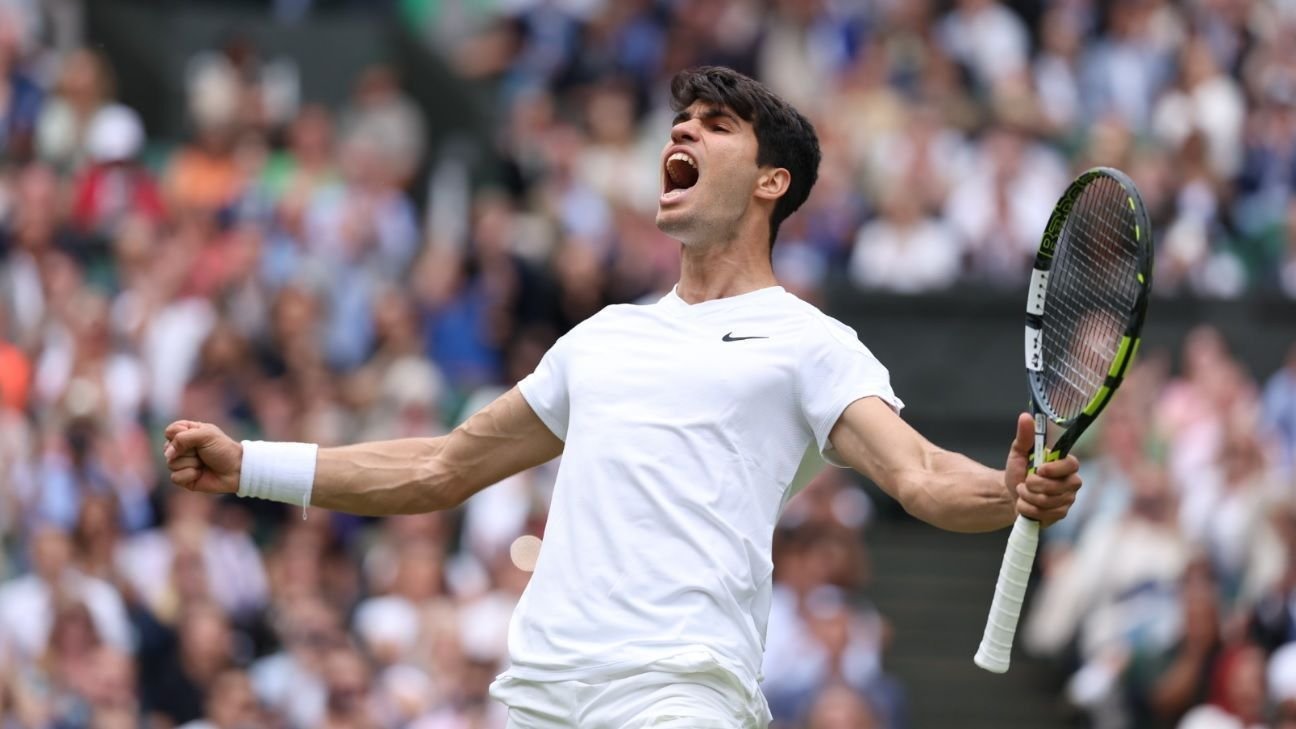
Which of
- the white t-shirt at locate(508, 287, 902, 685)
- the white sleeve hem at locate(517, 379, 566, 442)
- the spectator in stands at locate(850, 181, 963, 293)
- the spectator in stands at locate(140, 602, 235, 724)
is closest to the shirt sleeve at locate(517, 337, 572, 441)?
the white sleeve hem at locate(517, 379, 566, 442)

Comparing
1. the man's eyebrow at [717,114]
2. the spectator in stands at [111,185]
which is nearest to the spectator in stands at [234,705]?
the spectator in stands at [111,185]

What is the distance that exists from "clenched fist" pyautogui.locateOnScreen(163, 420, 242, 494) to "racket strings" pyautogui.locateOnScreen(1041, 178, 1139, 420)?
79.2 inches

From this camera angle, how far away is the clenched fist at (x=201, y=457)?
5762 mm

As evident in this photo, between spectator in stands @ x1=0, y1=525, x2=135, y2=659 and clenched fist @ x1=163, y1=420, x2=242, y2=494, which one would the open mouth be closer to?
clenched fist @ x1=163, y1=420, x2=242, y2=494

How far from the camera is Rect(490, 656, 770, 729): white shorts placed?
5.20 metres

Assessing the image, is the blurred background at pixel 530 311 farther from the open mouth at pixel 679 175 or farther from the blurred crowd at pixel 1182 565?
the open mouth at pixel 679 175

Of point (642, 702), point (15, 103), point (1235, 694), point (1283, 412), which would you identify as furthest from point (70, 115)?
point (642, 702)

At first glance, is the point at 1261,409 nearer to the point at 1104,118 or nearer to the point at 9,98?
the point at 1104,118

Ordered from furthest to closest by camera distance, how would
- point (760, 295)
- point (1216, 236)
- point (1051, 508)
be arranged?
point (1216, 236)
point (760, 295)
point (1051, 508)

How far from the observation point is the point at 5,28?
15.5m

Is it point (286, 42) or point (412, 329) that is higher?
point (286, 42)

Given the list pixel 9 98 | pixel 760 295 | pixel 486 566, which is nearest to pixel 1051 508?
pixel 760 295

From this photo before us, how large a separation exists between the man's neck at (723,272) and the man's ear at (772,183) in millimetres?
137

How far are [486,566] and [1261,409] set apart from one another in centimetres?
422
